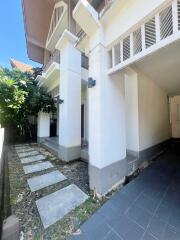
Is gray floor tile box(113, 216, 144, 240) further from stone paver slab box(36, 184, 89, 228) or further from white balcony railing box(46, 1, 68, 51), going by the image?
white balcony railing box(46, 1, 68, 51)

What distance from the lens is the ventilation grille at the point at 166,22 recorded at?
2170 millimetres

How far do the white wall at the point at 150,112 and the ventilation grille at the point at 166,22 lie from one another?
271 cm

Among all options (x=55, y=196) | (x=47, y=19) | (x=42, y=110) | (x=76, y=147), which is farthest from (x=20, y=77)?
(x=55, y=196)

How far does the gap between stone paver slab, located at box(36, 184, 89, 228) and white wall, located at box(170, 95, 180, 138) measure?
28.1 ft

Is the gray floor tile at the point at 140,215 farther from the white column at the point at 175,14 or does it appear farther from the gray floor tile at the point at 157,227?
the white column at the point at 175,14

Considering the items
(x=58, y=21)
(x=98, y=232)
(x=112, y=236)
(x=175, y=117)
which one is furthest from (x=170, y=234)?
(x=58, y=21)

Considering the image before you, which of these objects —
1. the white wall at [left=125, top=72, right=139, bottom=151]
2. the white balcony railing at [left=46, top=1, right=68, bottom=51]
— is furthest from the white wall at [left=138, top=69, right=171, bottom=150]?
the white balcony railing at [left=46, top=1, right=68, bottom=51]

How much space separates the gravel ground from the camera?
6.94ft

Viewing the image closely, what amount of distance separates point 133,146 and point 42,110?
7107mm

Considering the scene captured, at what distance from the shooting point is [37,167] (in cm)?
498

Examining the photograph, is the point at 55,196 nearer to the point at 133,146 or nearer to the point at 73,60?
the point at 133,146

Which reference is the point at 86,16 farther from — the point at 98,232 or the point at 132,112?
the point at 98,232

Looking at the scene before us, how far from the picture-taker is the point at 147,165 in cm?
482

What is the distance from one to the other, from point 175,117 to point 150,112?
16.0ft
